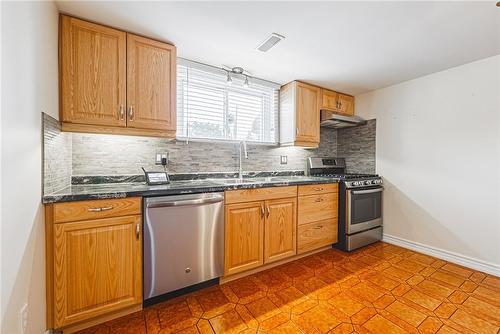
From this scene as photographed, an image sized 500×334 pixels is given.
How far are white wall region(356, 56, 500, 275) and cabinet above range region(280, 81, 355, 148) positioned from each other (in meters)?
0.79

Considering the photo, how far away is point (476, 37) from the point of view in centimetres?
183

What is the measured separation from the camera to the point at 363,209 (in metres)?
2.80

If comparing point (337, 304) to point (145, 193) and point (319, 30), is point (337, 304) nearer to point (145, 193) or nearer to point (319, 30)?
point (145, 193)

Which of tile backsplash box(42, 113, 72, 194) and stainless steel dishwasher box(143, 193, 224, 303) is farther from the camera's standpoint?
stainless steel dishwasher box(143, 193, 224, 303)

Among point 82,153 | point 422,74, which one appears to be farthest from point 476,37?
point 82,153

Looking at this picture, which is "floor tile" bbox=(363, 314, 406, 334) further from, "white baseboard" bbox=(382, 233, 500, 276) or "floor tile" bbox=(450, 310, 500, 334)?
"white baseboard" bbox=(382, 233, 500, 276)

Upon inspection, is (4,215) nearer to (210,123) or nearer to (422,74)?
(210,123)

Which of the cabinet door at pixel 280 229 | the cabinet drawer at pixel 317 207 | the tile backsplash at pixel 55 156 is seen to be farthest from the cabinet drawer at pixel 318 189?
the tile backsplash at pixel 55 156

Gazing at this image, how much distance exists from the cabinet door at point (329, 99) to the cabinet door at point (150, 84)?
2.05m

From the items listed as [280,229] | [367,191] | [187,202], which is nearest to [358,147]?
[367,191]

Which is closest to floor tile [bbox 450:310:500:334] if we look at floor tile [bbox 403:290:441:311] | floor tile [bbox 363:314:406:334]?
floor tile [bbox 403:290:441:311]

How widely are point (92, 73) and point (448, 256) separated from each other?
3.96 m

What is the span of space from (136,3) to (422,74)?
121 inches

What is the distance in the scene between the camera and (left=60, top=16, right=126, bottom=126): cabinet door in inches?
61.0
